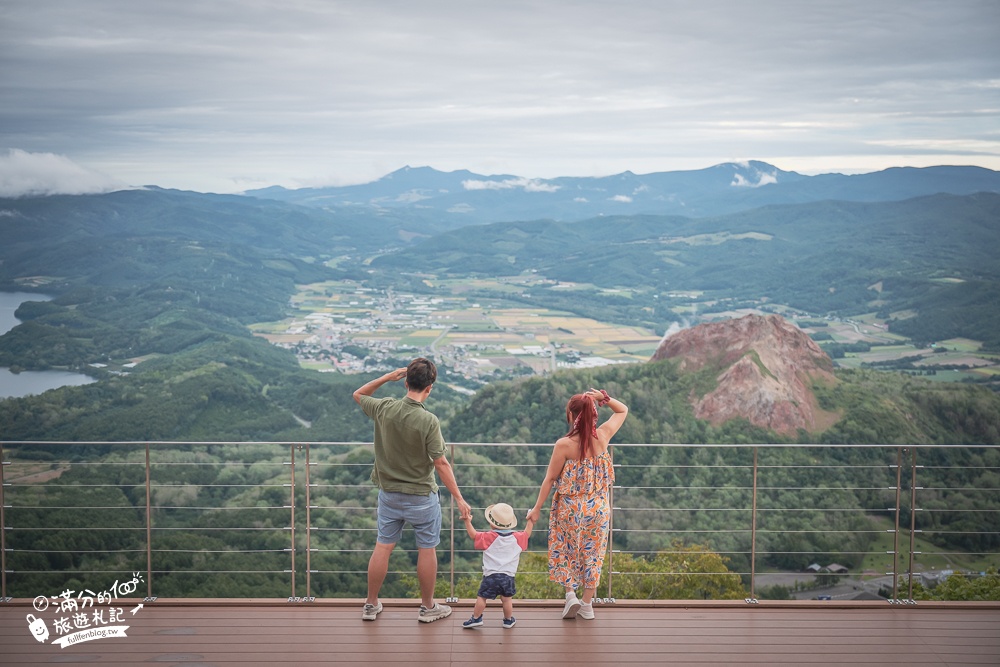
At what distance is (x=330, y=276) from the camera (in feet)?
300

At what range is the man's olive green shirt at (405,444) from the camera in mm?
3551

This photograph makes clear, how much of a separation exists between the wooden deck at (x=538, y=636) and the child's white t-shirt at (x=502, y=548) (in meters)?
0.33

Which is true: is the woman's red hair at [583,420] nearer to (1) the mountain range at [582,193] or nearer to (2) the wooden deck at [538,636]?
(2) the wooden deck at [538,636]

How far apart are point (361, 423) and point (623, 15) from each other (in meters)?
23.1

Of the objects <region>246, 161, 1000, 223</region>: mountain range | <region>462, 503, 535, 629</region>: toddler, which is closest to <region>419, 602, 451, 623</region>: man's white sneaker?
<region>462, 503, 535, 629</region>: toddler

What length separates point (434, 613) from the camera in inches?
151

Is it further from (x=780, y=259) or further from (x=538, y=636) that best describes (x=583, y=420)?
(x=780, y=259)

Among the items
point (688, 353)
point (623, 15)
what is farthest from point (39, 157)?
point (623, 15)

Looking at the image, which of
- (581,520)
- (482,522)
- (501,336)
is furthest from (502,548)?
(501,336)

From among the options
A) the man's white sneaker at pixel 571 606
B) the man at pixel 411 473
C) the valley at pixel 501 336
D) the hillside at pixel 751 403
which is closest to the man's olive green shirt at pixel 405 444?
the man at pixel 411 473

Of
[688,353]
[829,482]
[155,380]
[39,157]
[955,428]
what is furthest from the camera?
[39,157]

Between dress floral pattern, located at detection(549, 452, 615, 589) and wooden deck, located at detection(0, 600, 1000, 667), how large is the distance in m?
0.27

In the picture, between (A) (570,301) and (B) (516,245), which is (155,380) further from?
(B) (516,245)

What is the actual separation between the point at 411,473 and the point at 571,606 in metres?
1.05
